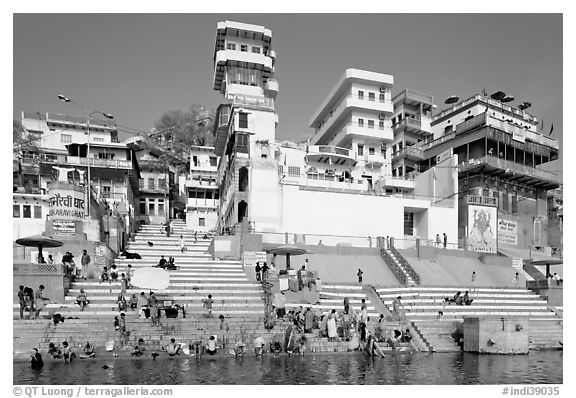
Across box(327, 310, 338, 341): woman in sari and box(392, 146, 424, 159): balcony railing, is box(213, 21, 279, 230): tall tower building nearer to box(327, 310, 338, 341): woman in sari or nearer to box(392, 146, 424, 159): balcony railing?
box(327, 310, 338, 341): woman in sari

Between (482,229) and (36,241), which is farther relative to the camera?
(482,229)

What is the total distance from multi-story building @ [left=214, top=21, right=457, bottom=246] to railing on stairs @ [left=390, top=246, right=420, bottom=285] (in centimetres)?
450

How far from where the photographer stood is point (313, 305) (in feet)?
79.8

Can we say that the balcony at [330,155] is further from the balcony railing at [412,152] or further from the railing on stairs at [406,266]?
the railing on stairs at [406,266]

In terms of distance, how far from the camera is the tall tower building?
38.7 meters

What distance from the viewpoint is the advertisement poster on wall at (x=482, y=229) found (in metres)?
42.4

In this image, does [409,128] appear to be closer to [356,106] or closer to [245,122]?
[356,106]

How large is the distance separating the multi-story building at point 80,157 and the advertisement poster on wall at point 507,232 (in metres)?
33.1

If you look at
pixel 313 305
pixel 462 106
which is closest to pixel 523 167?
pixel 462 106

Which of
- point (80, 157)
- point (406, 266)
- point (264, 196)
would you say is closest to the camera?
point (406, 266)

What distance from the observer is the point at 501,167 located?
164 feet

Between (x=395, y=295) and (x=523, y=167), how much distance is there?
3204cm

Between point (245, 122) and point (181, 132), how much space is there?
128 feet

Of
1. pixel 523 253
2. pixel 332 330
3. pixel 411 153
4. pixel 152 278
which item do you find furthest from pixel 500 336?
pixel 411 153
